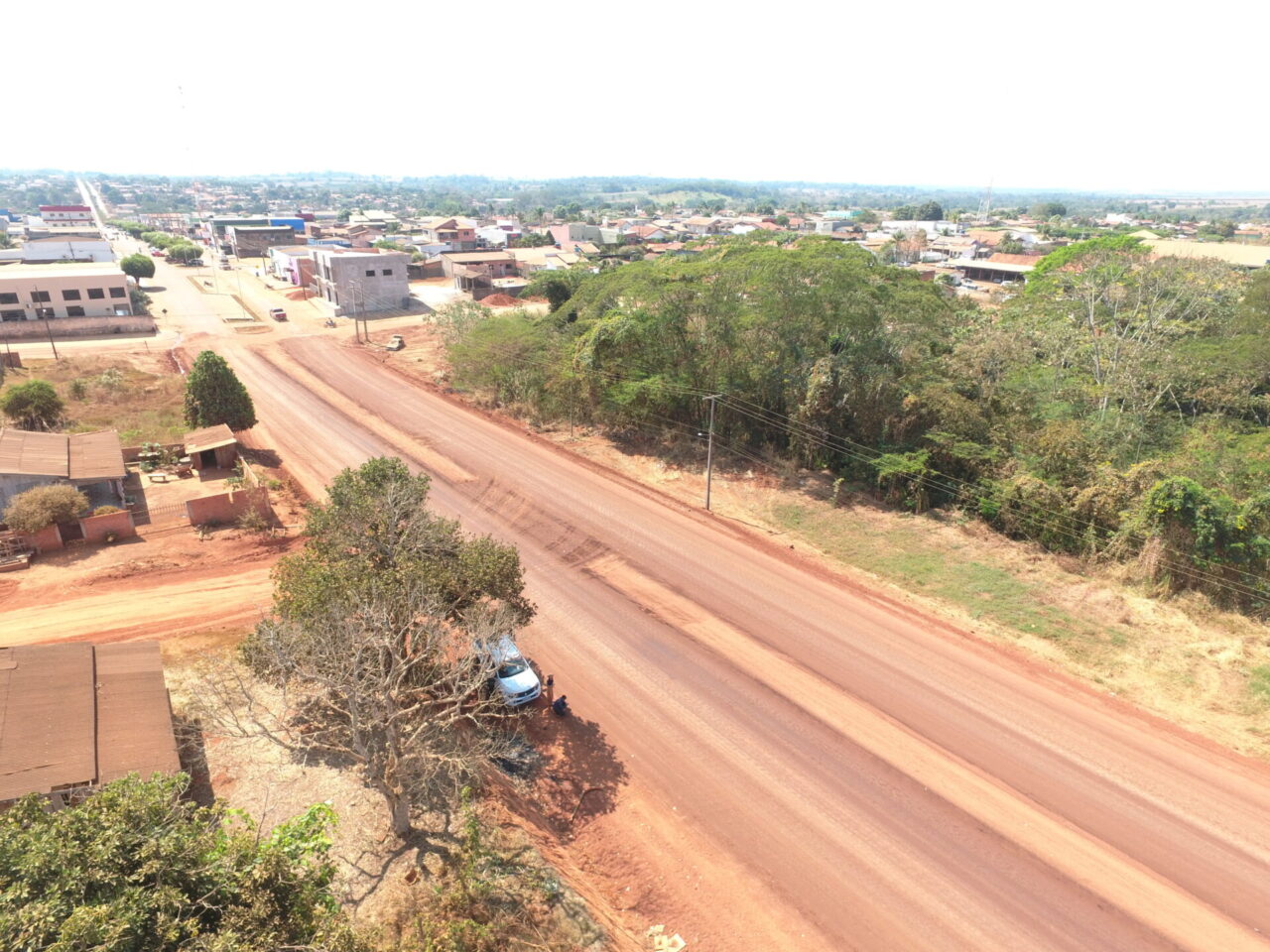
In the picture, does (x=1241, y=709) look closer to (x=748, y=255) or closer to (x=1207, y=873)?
(x=1207, y=873)

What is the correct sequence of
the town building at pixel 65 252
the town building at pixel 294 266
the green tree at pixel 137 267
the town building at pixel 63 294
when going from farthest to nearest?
the town building at pixel 65 252, the green tree at pixel 137 267, the town building at pixel 294 266, the town building at pixel 63 294

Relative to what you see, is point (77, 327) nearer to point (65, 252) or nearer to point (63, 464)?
point (63, 464)

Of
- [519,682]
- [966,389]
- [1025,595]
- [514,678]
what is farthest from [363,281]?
[1025,595]

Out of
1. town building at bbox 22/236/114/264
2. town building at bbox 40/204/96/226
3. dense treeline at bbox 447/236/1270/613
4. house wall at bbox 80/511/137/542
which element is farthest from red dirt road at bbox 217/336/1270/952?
town building at bbox 40/204/96/226

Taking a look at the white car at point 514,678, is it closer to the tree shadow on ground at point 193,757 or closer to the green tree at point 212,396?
the tree shadow on ground at point 193,757

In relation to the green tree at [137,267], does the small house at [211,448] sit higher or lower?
lower

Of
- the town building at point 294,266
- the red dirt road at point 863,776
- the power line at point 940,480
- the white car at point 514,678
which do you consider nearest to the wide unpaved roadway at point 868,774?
the red dirt road at point 863,776
